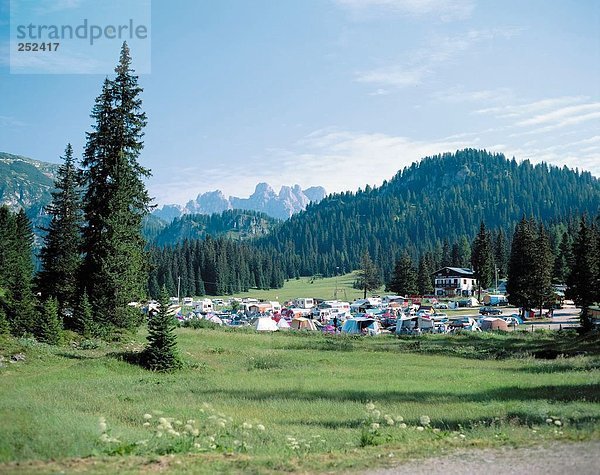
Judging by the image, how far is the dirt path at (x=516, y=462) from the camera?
30.0 ft

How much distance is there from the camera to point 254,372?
27.3 m

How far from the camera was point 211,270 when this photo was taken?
6432 inches

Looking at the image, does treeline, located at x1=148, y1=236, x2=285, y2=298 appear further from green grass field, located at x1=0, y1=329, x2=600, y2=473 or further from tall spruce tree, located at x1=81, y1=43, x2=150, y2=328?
green grass field, located at x1=0, y1=329, x2=600, y2=473

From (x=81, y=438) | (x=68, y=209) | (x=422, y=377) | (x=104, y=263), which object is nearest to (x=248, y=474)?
(x=81, y=438)

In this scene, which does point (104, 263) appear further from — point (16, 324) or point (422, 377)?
point (422, 377)

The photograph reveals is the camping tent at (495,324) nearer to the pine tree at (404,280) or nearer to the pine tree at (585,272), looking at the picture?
the pine tree at (585,272)

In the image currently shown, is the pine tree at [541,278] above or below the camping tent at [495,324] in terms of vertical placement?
above

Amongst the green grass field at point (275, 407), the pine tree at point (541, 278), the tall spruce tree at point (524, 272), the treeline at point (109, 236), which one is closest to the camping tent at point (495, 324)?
the tall spruce tree at point (524, 272)

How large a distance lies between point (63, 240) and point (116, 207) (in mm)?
12891

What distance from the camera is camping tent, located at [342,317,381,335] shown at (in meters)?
61.5

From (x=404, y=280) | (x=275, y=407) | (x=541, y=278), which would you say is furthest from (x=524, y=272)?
(x=275, y=407)

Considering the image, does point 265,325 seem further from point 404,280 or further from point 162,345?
point 404,280

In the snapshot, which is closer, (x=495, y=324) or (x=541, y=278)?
(x=495, y=324)

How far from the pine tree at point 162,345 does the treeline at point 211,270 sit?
381ft
